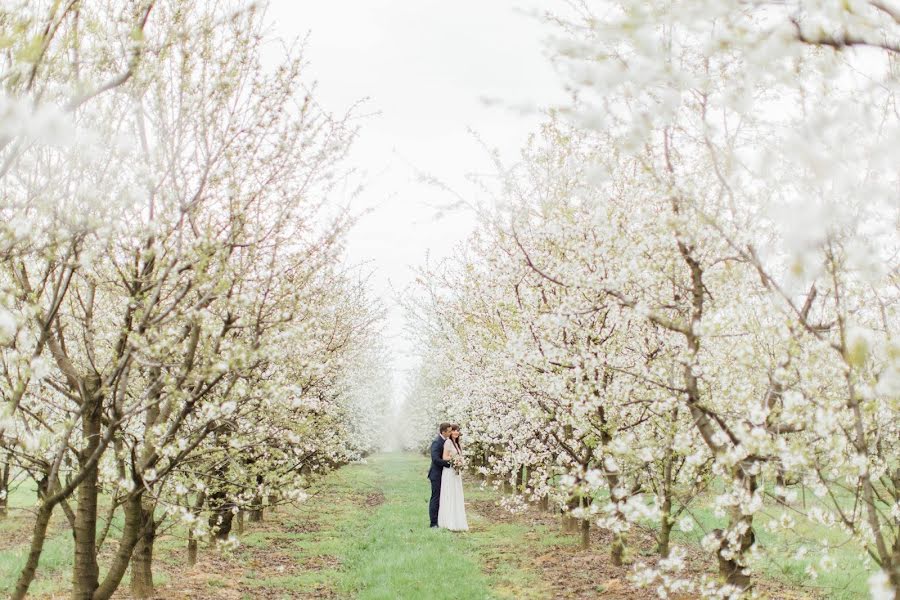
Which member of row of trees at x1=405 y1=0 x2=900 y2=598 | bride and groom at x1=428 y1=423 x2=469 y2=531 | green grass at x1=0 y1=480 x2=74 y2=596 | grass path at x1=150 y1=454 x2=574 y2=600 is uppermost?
row of trees at x1=405 y1=0 x2=900 y2=598

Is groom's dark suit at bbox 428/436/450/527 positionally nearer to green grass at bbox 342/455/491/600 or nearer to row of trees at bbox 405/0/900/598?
green grass at bbox 342/455/491/600

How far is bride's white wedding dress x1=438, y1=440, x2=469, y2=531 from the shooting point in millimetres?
15859

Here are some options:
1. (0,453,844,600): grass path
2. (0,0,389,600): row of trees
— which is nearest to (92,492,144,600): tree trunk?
(0,0,389,600): row of trees

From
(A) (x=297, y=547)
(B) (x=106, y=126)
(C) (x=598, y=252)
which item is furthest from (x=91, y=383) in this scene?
(A) (x=297, y=547)

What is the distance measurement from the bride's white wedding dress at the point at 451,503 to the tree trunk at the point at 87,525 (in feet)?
35.5

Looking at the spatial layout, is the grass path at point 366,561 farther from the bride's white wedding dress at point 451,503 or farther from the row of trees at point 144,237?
the row of trees at point 144,237

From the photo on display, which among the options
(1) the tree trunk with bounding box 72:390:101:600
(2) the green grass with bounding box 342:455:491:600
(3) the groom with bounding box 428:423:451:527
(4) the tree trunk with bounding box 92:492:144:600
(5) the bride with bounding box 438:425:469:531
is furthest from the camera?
(3) the groom with bounding box 428:423:451:527

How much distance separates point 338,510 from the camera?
20.3 m

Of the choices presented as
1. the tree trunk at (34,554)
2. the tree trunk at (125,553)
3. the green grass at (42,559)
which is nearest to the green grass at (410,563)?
the tree trunk at (125,553)

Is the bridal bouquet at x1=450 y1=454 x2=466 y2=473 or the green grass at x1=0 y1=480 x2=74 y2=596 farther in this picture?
the bridal bouquet at x1=450 y1=454 x2=466 y2=473

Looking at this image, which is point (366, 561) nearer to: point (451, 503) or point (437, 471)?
point (451, 503)

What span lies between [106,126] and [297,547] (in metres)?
11.0

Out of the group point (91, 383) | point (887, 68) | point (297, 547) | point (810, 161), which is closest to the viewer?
point (810, 161)

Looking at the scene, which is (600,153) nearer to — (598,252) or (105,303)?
(598,252)
